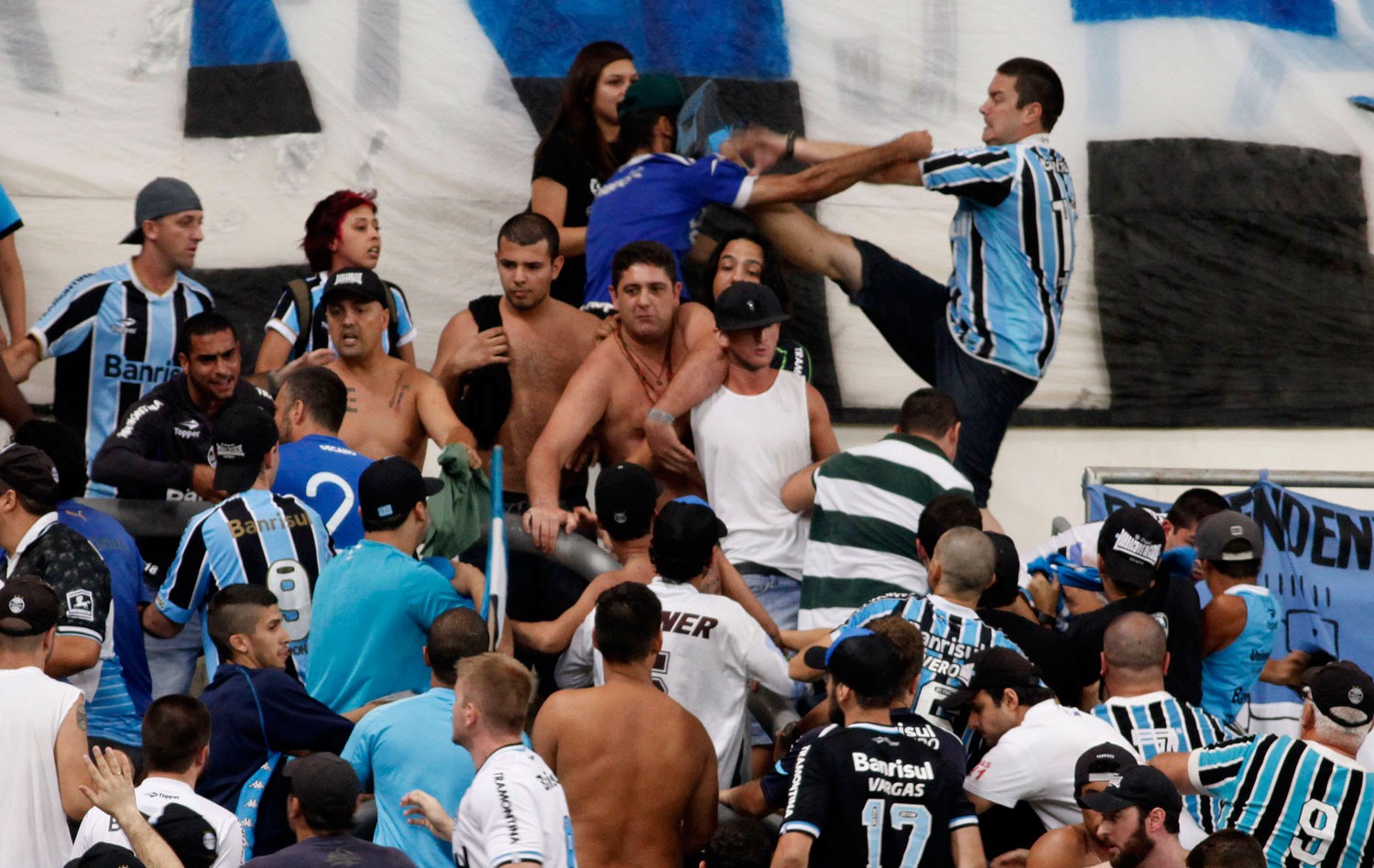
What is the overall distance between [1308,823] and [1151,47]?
5.43 m

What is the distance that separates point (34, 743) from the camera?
16.8 feet

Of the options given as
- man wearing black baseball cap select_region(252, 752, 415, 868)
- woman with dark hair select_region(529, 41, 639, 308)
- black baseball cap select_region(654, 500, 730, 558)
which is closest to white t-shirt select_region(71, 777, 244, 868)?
man wearing black baseball cap select_region(252, 752, 415, 868)

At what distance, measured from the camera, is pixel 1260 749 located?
5285mm

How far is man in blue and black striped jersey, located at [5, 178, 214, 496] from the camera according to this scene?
8.18 m

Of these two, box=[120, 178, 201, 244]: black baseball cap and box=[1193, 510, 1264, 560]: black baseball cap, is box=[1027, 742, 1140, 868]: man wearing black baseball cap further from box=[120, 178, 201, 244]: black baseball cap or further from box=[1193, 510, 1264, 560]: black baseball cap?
Result: box=[120, 178, 201, 244]: black baseball cap

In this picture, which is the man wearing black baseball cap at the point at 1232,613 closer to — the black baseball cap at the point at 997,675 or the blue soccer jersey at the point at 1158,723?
the blue soccer jersey at the point at 1158,723

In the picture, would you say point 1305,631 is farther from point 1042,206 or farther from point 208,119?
point 208,119

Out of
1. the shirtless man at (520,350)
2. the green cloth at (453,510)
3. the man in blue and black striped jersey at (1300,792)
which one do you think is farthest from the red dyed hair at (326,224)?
the man in blue and black striped jersey at (1300,792)

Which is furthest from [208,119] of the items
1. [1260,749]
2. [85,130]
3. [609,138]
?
[1260,749]

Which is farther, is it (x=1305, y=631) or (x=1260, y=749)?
(x=1305, y=631)

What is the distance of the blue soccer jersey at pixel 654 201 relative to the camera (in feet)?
25.3

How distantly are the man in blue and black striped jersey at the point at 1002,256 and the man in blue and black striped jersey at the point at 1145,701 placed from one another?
202 centimetres

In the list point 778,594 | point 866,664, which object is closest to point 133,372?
point 778,594

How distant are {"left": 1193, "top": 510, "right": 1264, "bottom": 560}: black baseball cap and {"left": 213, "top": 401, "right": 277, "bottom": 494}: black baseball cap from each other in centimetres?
308
